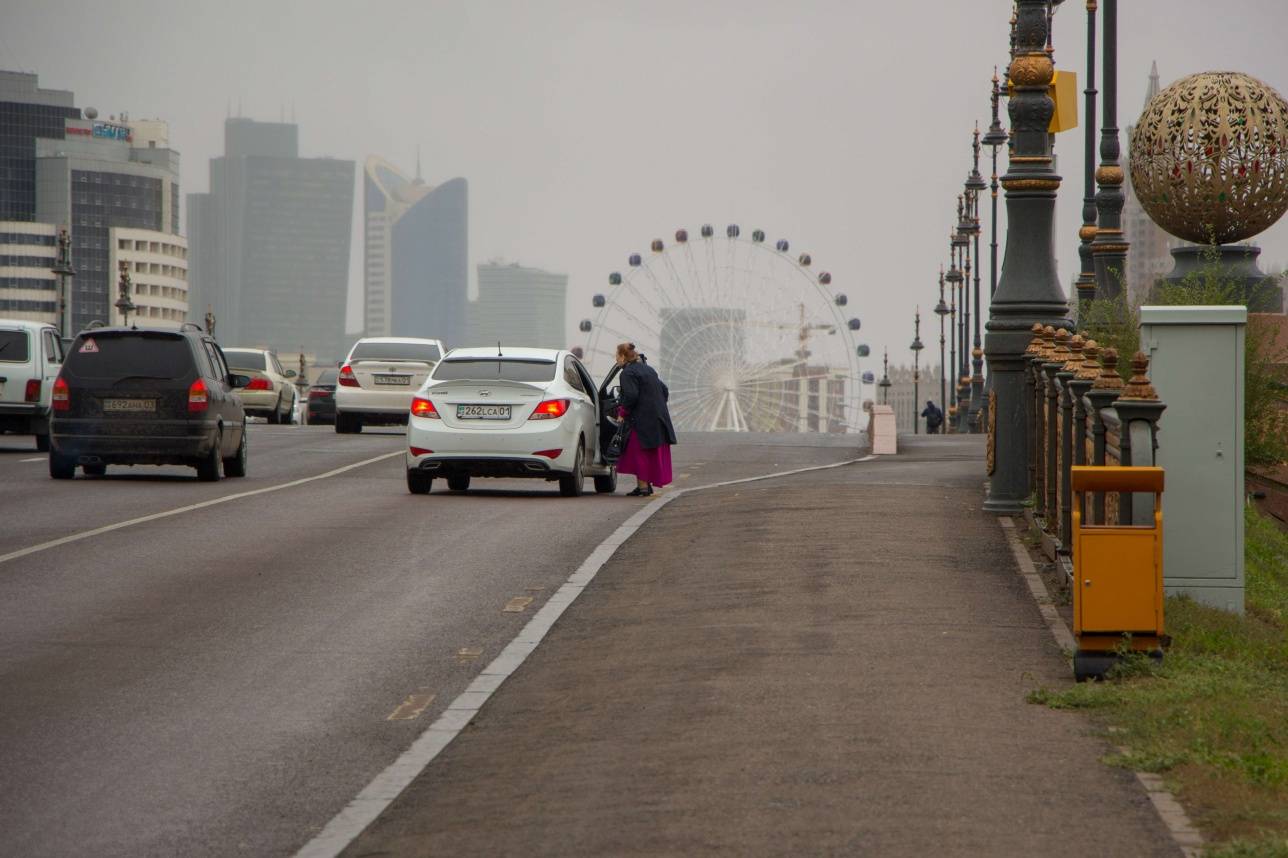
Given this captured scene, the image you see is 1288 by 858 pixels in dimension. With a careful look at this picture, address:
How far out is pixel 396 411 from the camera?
1489 inches

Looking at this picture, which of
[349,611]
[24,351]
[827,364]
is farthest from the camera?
[827,364]

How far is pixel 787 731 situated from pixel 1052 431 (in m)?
6.91

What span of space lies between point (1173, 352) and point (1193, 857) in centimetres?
557

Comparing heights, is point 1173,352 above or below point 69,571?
above

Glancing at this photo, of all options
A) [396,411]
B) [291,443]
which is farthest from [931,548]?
[396,411]

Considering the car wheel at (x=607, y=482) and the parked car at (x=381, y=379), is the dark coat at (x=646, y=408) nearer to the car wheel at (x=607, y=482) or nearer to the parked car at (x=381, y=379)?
the car wheel at (x=607, y=482)

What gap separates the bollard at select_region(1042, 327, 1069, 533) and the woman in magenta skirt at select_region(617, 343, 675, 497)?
7.44 m

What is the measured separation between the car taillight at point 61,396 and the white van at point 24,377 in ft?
21.3

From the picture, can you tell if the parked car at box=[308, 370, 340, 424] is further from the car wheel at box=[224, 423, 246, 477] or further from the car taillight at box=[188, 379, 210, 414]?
the car taillight at box=[188, 379, 210, 414]

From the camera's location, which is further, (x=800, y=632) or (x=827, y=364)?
(x=827, y=364)

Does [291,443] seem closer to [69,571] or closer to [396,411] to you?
[396,411]

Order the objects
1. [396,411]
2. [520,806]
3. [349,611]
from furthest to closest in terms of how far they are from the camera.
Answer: [396,411]
[349,611]
[520,806]

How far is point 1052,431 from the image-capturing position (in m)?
14.6

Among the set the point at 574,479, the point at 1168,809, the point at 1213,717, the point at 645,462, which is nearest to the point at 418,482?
the point at 574,479
